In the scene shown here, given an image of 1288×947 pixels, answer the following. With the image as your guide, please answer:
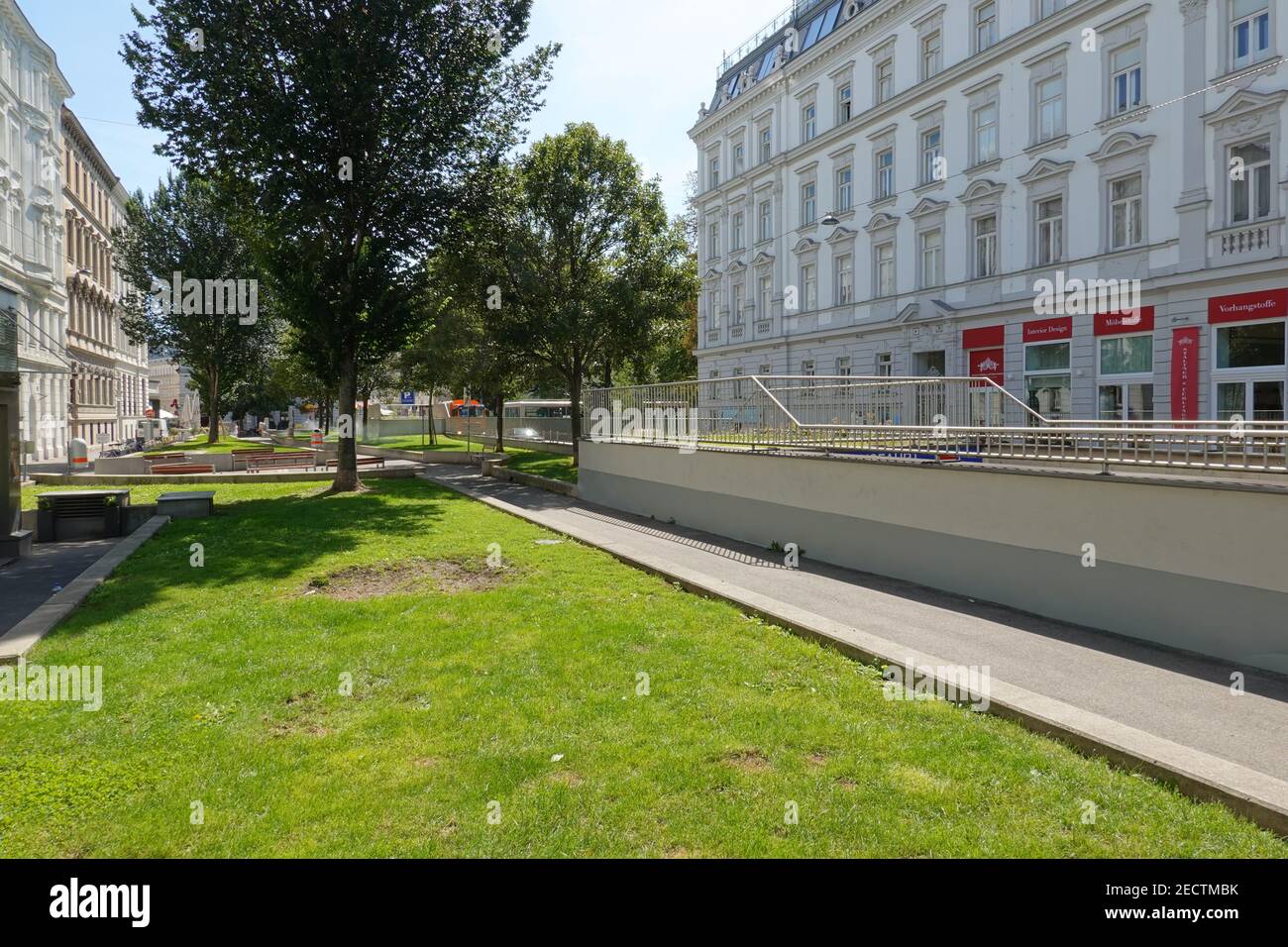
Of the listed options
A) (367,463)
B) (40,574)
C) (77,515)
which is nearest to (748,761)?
(40,574)

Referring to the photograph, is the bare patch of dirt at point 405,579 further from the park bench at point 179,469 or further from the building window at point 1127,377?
the building window at point 1127,377

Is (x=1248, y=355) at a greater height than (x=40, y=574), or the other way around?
(x=1248, y=355)

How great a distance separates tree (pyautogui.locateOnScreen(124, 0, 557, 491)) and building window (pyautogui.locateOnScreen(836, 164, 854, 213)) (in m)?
16.2

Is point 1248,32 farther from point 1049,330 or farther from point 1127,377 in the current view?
point 1127,377

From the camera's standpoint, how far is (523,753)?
451 cm

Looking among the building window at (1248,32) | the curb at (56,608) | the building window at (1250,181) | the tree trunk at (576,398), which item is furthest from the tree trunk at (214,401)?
the building window at (1248,32)

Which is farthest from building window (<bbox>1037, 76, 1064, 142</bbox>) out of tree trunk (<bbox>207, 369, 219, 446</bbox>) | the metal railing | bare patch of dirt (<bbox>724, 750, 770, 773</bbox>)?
tree trunk (<bbox>207, 369, 219, 446</bbox>)

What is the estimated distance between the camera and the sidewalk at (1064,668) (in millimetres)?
4461

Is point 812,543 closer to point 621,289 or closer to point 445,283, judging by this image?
point 621,289

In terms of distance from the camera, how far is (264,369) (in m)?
46.6

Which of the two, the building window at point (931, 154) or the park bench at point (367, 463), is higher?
the building window at point (931, 154)

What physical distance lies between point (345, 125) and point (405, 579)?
14286 mm

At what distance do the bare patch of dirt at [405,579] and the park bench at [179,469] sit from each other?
17.6 m
